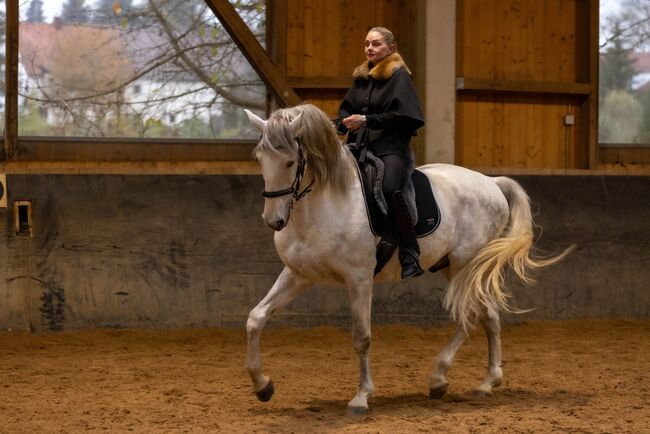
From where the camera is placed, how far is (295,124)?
4.87 metres

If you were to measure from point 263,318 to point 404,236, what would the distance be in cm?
98

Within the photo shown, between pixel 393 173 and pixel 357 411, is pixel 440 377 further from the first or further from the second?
pixel 393 173

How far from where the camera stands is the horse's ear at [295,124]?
4.86 meters

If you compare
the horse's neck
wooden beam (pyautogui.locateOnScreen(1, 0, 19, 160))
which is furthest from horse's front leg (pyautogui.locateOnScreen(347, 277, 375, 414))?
wooden beam (pyautogui.locateOnScreen(1, 0, 19, 160))

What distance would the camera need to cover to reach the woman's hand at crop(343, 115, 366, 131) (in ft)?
17.5

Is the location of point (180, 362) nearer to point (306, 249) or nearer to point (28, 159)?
point (306, 249)

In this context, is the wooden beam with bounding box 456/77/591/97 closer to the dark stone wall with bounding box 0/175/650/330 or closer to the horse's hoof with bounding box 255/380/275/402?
the dark stone wall with bounding box 0/175/650/330

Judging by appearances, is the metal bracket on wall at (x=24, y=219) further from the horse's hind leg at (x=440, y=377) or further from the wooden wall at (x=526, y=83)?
the wooden wall at (x=526, y=83)

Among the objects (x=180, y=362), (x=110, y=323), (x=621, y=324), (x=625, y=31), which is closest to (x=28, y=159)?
(x=110, y=323)

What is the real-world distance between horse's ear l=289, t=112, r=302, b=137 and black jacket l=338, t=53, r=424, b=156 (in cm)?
62

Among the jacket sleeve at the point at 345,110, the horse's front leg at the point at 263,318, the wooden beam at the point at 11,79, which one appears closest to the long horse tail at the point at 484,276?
the horse's front leg at the point at 263,318

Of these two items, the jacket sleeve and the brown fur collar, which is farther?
the jacket sleeve

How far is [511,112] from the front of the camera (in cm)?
1005

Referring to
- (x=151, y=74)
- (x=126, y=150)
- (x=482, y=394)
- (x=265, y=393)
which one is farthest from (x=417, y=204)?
(x=151, y=74)
